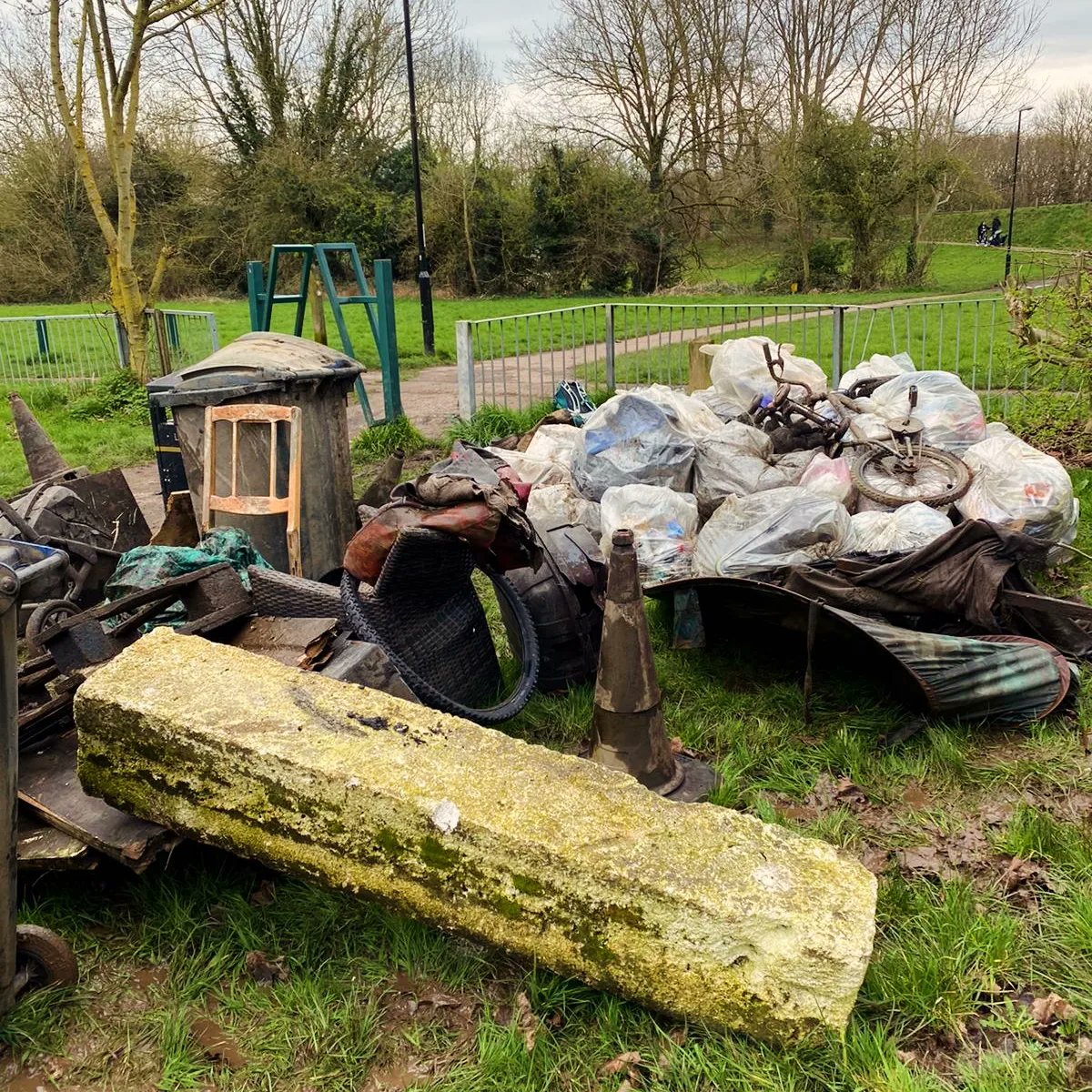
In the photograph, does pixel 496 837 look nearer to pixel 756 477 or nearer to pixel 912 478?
pixel 756 477

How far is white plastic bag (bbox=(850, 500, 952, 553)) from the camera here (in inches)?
169

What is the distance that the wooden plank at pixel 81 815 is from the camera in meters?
2.43

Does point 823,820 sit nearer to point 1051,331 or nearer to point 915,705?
point 915,705

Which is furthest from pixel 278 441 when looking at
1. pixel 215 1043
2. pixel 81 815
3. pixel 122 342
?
pixel 122 342

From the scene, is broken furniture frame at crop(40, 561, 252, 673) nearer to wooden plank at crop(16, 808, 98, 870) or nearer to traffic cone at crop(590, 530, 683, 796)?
wooden plank at crop(16, 808, 98, 870)

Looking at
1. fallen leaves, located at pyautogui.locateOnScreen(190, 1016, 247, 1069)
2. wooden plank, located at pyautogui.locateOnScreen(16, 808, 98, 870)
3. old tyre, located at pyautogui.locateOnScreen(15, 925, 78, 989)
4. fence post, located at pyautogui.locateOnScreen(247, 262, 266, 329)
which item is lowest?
fallen leaves, located at pyautogui.locateOnScreen(190, 1016, 247, 1069)

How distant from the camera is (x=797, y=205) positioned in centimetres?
2350

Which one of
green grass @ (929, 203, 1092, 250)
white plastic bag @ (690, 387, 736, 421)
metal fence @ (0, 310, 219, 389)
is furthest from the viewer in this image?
green grass @ (929, 203, 1092, 250)

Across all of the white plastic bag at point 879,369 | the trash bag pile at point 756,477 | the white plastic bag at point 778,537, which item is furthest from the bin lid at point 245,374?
the white plastic bag at point 879,369

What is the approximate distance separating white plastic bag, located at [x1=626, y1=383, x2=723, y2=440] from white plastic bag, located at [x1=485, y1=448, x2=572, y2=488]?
0.66m

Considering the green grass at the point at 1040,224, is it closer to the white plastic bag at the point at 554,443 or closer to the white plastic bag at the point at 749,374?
the white plastic bag at the point at 749,374

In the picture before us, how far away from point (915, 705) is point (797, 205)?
2264cm

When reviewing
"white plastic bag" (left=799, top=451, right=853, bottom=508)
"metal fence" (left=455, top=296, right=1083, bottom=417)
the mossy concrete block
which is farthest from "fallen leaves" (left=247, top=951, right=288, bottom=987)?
"metal fence" (left=455, top=296, right=1083, bottom=417)

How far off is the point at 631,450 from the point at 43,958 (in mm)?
3940
